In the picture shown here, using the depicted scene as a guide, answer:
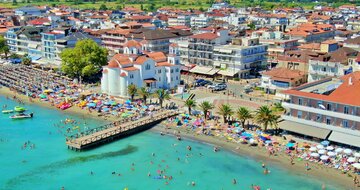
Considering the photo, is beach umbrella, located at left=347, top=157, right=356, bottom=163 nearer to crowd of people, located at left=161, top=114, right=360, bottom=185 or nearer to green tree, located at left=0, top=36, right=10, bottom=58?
crowd of people, located at left=161, top=114, right=360, bottom=185

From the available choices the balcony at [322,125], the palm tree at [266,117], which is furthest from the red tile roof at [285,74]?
the palm tree at [266,117]

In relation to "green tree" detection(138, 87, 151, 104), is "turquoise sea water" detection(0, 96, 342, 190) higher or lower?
lower

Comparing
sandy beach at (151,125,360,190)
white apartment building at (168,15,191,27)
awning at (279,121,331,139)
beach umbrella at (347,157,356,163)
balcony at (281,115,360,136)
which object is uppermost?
white apartment building at (168,15,191,27)

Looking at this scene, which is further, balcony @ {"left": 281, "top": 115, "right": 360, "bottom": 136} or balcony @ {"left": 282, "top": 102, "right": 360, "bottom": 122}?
balcony @ {"left": 281, "top": 115, "right": 360, "bottom": 136}

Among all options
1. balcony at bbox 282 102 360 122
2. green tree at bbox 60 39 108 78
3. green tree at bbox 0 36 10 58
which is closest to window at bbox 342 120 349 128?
balcony at bbox 282 102 360 122

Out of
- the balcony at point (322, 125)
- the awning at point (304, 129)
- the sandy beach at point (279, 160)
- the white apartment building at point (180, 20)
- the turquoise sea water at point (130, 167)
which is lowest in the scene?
the turquoise sea water at point (130, 167)

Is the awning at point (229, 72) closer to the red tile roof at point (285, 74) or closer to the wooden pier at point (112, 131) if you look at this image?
the red tile roof at point (285, 74)
